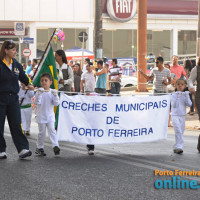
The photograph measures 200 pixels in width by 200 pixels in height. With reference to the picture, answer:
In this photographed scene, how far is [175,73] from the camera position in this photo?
16328 mm

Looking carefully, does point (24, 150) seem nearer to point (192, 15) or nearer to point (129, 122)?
point (129, 122)

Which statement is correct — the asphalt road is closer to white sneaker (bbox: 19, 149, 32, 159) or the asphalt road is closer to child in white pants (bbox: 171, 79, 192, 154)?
white sneaker (bbox: 19, 149, 32, 159)

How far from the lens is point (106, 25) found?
136 ft

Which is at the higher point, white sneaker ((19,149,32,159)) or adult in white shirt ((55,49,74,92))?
adult in white shirt ((55,49,74,92))

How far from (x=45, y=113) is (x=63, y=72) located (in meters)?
2.42

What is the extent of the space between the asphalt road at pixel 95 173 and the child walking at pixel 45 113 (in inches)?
8.5

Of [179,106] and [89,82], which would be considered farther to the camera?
[89,82]

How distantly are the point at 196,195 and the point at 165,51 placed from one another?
39.2m

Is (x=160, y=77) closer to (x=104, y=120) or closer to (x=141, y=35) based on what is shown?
(x=104, y=120)

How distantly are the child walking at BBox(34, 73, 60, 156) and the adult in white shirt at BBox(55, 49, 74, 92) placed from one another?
7.04 ft

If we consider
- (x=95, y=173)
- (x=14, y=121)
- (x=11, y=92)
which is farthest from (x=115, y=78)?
(x=95, y=173)

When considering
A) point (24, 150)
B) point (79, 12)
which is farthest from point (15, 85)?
point (79, 12)

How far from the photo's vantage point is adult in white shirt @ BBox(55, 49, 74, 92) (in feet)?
37.9

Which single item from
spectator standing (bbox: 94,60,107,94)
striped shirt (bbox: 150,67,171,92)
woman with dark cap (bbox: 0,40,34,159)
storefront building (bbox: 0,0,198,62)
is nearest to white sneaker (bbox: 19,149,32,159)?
woman with dark cap (bbox: 0,40,34,159)
